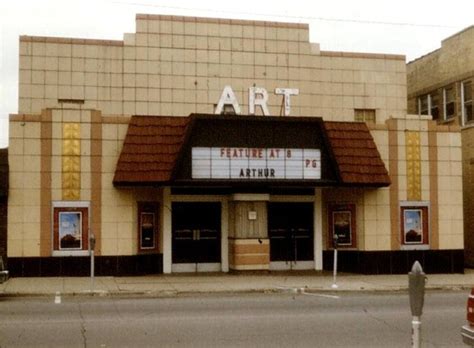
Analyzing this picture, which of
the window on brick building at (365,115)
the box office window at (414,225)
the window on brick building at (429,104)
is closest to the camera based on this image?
the box office window at (414,225)

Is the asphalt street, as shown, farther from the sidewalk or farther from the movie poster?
the movie poster

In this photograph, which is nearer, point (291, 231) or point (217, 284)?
point (217, 284)

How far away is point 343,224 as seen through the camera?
85.7ft

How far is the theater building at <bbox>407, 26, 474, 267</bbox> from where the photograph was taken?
29.3 meters

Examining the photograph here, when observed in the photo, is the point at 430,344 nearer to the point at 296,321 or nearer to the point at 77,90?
the point at 296,321

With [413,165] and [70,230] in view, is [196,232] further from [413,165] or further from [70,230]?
[413,165]

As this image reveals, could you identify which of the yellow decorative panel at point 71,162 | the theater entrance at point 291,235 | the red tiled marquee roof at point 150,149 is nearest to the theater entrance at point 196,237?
the theater entrance at point 291,235

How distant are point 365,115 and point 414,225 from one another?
5079 millimetres

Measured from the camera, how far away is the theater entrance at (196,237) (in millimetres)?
25266

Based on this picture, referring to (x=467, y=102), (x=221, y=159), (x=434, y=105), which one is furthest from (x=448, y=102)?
(x=221, y=159)

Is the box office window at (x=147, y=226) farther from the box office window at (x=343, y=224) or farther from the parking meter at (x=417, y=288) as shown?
the parking meter at (x=417, y=288)

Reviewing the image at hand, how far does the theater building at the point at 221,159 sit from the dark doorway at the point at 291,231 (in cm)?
4

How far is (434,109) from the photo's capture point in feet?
107

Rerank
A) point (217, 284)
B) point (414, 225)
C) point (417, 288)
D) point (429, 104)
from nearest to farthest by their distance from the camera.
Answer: point (417, 288) → point (217, 284) → point (414, 225) → point (429, 104)
